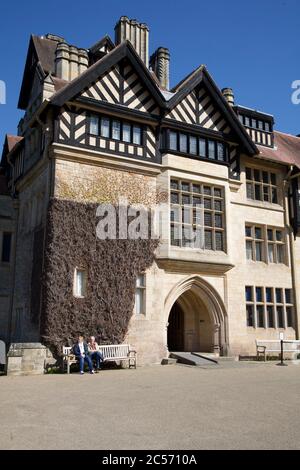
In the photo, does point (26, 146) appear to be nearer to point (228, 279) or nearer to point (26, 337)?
point (26, 337)

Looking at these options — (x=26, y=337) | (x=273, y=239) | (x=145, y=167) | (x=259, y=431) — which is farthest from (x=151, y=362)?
(x=259, y=431)

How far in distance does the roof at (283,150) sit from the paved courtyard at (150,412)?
1083 cm

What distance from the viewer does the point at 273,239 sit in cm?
1914

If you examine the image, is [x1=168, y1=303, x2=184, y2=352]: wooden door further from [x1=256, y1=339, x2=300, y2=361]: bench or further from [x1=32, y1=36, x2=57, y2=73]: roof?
[x1=32, y1=36, x2=57, y2=73]: roof

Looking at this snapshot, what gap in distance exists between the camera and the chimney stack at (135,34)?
1958 cm

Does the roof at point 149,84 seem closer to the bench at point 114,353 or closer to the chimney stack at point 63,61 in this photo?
the chimney stack at point 63,61

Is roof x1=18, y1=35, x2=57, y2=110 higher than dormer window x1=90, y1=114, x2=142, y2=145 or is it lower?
higher

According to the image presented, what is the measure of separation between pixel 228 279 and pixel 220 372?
5178 millimetres

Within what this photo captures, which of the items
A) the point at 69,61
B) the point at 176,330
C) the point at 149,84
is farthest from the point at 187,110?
the point at 176,330

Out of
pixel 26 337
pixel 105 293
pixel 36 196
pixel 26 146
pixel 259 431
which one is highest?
pixel 26 146

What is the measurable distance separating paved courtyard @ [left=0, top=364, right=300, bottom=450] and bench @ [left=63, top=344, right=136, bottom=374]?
57.3 inches

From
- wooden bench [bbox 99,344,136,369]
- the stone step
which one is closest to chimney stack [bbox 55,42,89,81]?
wooden bench [bbox 99,344,136,369]

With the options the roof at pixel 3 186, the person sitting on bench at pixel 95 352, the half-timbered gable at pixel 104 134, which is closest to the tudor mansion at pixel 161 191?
the half-timbered gable at pixel 104 134

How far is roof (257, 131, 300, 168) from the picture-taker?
64.3 feet
